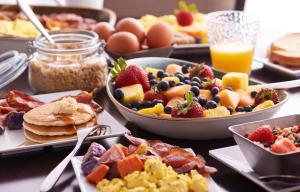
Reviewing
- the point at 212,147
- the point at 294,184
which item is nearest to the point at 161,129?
the point at 212,147

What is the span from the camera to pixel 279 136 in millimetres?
1058

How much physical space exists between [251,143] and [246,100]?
34cm

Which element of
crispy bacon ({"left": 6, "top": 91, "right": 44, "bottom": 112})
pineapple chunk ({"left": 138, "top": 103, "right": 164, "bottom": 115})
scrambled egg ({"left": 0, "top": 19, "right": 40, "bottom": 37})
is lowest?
scrambled egg ({"left": 0, "top": 19, "right": 40, "bottom": 37})

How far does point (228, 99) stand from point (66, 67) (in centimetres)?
51

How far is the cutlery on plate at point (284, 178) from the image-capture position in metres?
0.97

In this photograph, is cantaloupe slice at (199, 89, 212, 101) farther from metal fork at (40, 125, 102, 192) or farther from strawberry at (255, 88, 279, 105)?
metal fork at (40, 125, 102, 192)

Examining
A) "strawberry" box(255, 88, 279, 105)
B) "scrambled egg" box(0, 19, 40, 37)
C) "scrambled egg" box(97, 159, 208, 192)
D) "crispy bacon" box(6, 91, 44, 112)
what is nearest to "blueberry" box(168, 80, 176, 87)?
"strawberry" box(255, 88, 279, 105)

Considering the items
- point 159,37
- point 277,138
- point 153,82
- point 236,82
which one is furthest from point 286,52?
point 277,138

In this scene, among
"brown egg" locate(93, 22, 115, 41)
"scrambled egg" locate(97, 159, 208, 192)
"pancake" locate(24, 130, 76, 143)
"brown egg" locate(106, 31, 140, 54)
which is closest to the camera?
"scrambled egg" locate(97, 159, 208, 192)

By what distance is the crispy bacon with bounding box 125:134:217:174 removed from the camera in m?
1.00

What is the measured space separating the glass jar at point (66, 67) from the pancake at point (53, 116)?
292 mm

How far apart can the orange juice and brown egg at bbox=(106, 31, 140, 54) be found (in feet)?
0.88

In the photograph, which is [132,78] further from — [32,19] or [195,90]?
[32,19]

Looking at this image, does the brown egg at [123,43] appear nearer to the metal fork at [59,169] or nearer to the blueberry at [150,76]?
the blueberry at [150,76]
